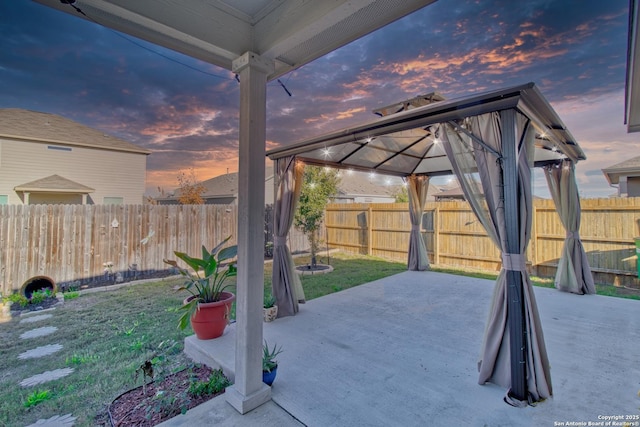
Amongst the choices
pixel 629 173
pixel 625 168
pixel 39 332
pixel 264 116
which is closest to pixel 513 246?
pixel 264 116

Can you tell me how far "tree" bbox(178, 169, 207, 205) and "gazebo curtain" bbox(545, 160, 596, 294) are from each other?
14.2 meters

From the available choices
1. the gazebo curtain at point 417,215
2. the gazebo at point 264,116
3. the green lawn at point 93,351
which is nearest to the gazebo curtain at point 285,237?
the green lawn at point 93,351

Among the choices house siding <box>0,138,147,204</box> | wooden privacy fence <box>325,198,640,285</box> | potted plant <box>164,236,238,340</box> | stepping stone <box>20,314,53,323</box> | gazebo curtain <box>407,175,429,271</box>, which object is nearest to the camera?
potted plant <box>164,236,238,340</box>

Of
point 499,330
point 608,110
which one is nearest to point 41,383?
point 499,330

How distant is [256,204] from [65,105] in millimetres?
11061

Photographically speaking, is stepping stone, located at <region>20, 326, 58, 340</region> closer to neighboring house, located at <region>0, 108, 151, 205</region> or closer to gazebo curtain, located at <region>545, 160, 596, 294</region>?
gazebo curtain, located at <region>545, 160, 596, 294</region>

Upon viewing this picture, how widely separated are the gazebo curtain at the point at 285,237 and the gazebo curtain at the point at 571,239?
15.3ft

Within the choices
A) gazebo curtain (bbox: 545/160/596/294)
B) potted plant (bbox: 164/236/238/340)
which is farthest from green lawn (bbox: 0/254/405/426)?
gazebo curtain (bbox: 545/160/596/294)

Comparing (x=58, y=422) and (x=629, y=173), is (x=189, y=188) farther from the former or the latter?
(x=629, y=173)

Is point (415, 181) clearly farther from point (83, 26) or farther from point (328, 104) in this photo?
point (83, 26)

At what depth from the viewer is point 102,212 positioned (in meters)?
5.69

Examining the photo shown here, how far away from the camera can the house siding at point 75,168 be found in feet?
29.1

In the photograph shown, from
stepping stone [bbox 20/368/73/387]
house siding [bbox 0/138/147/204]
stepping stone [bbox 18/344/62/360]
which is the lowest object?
stepping stone [bbox 20/368/73/387]

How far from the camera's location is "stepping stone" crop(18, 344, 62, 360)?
2822 millimetres
